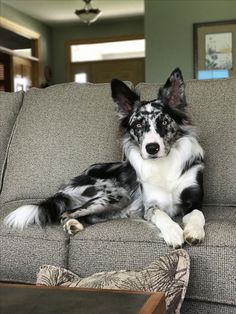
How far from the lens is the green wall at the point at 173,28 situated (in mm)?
5465

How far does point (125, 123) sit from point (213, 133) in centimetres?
47

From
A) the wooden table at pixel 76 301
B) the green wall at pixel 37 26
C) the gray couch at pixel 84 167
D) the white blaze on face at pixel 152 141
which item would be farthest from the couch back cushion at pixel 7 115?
the green wall at pixel 37 26

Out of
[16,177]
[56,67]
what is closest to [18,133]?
[16,177]

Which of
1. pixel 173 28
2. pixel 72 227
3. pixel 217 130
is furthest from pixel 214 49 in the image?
pixel 72 227

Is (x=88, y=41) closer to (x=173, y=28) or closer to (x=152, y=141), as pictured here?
(x=173, y=28)

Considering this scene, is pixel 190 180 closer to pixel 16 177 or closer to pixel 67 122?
pixel 67 122

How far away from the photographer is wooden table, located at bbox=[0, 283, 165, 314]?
1.15 m

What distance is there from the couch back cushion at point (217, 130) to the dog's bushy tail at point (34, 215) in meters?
0.79

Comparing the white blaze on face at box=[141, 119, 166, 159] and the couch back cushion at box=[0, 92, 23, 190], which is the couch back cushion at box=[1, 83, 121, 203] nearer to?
the couch back cushion at box=[0, 92, 23, 190]

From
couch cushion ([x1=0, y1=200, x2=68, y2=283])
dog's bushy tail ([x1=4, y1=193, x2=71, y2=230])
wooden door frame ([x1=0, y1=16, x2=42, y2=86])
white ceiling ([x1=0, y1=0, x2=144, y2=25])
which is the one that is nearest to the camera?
couch cushion ([x1=0, y1=200, x2=68, y2=283])

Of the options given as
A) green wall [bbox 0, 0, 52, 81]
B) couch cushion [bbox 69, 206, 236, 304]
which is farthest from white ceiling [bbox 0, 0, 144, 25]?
couch cushion [bbox 69, 206, 236, 304]

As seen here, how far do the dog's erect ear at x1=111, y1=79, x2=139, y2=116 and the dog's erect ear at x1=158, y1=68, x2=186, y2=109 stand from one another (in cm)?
14

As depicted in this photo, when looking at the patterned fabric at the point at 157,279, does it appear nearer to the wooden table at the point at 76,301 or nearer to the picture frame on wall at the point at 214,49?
the wooden table at the point at 76,301

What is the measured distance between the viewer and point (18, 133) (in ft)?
9.24
